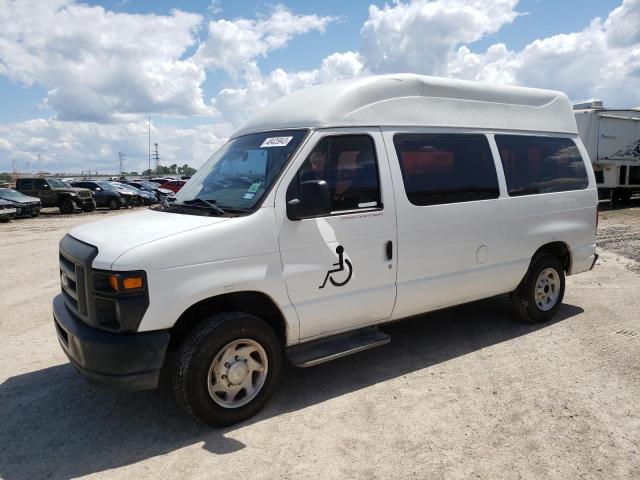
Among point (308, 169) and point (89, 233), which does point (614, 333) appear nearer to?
point (308, 169)

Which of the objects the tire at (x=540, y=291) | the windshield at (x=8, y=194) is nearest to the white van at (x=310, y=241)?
the tire at (x=540, y=291)

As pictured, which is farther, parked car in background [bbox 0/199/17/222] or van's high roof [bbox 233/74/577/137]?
parked car in background [bbox 0/199/17/222]

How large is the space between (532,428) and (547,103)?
12.9ft

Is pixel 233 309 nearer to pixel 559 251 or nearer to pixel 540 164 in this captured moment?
pixel 540 164

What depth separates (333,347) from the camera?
13.7 feet

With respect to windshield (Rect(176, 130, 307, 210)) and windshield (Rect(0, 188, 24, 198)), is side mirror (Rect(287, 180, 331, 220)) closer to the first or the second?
windshield (Rect(176, 130, 307, 210))

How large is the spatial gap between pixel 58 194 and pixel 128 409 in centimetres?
2480

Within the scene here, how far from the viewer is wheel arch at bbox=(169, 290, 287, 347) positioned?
3680 millimetres

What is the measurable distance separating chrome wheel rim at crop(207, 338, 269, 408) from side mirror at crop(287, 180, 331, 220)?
1026mm

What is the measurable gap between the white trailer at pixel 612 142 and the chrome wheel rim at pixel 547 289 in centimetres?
1407

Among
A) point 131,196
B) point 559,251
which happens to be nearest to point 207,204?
point 559,251

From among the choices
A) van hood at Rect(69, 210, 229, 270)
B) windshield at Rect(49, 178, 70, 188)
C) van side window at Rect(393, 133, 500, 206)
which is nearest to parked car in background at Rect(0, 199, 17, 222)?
windshield at Rect(49, 178, 70, 188)

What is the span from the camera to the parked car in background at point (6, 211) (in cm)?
2080

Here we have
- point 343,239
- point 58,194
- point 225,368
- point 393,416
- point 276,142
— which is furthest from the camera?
point 58,194
